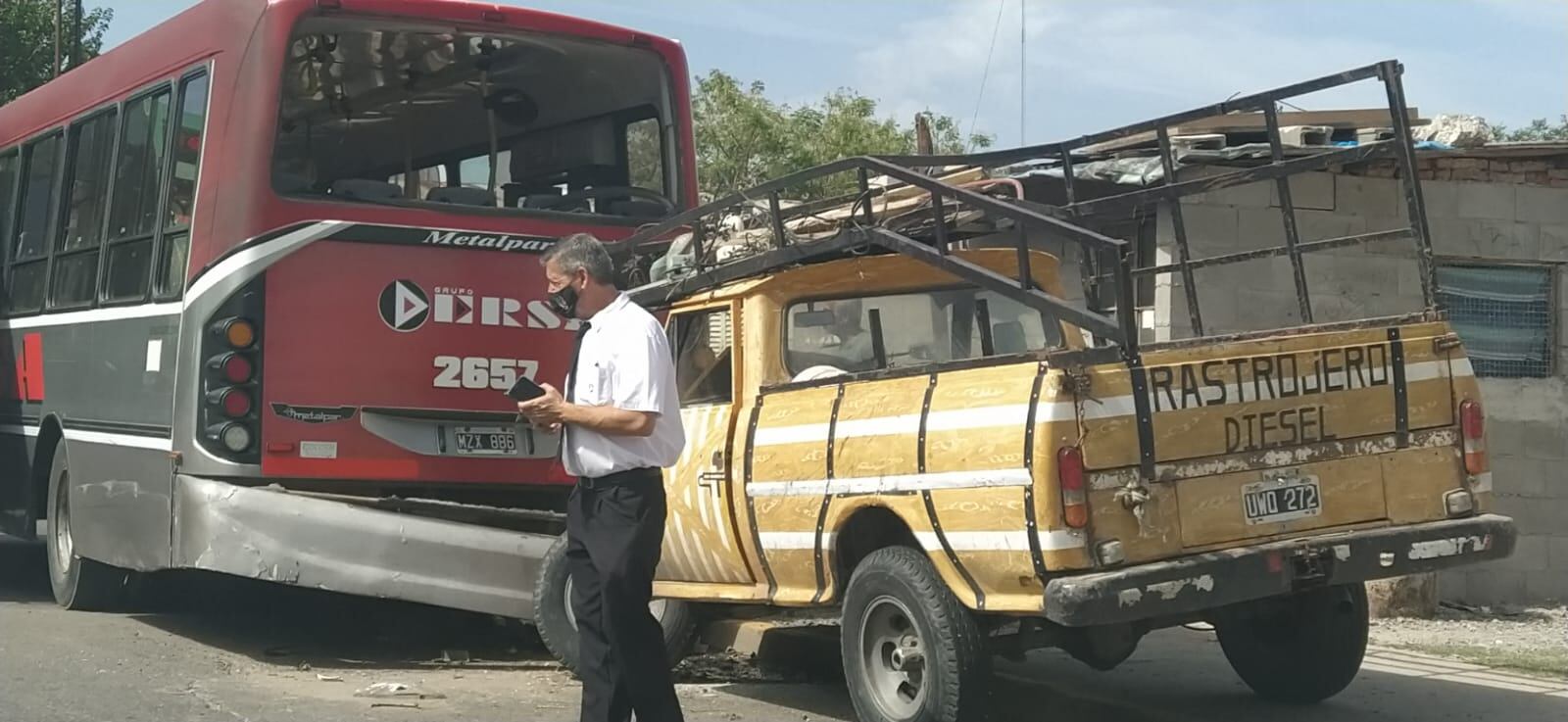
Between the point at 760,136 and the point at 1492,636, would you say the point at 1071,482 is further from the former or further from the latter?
the point at 760,136

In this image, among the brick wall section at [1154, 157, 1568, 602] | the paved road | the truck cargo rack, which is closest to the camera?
the truck cargo rack

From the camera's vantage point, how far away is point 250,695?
7.82 m

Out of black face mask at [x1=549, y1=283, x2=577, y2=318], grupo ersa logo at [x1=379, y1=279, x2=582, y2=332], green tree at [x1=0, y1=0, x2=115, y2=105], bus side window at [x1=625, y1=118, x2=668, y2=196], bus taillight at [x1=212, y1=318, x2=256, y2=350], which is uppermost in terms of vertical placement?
green tree at [x1=0, y1=0, x2=115, y2=105]

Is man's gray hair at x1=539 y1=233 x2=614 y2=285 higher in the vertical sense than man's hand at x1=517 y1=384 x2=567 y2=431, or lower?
higher

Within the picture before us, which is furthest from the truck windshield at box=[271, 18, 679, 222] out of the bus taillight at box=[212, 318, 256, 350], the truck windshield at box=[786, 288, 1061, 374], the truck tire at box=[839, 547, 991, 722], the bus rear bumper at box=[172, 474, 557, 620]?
the truck tire at box=[839, 547, 991, 722]

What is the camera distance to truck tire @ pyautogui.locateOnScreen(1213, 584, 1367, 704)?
288 inches

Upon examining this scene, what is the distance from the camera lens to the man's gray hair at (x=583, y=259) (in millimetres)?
6047

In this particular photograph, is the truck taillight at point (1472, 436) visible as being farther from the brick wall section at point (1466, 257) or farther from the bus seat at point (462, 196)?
the bus seat at point (462, 196)

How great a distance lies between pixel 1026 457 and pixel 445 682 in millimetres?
3717

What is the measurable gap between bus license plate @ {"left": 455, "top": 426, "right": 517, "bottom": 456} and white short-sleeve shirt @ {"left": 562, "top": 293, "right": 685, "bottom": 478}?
3.25m

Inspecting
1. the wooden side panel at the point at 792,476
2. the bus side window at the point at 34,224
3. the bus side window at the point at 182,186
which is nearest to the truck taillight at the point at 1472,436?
the wooden side panel at the point at 792,476

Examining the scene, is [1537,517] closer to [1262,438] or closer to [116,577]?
[1262,438]

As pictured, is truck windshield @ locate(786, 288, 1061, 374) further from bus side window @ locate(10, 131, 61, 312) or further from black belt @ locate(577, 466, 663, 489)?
bus side window @ locate(10, 131, 61, 312)

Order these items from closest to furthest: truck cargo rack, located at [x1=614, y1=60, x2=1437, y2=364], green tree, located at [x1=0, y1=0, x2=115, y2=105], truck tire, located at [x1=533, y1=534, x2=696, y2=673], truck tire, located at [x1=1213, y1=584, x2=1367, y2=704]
→ truck cargo rack, located at [x1=614, y1=60, x2=1437, y2=364]
truck tire, located at [x1=1213, y1=584, x2=1367, y2=704]
truck tire, located at [x1=533, y1=534, x2=696, y2=673]
green tree, located at [x1=0, y1=0, x2=115, y2=105]
